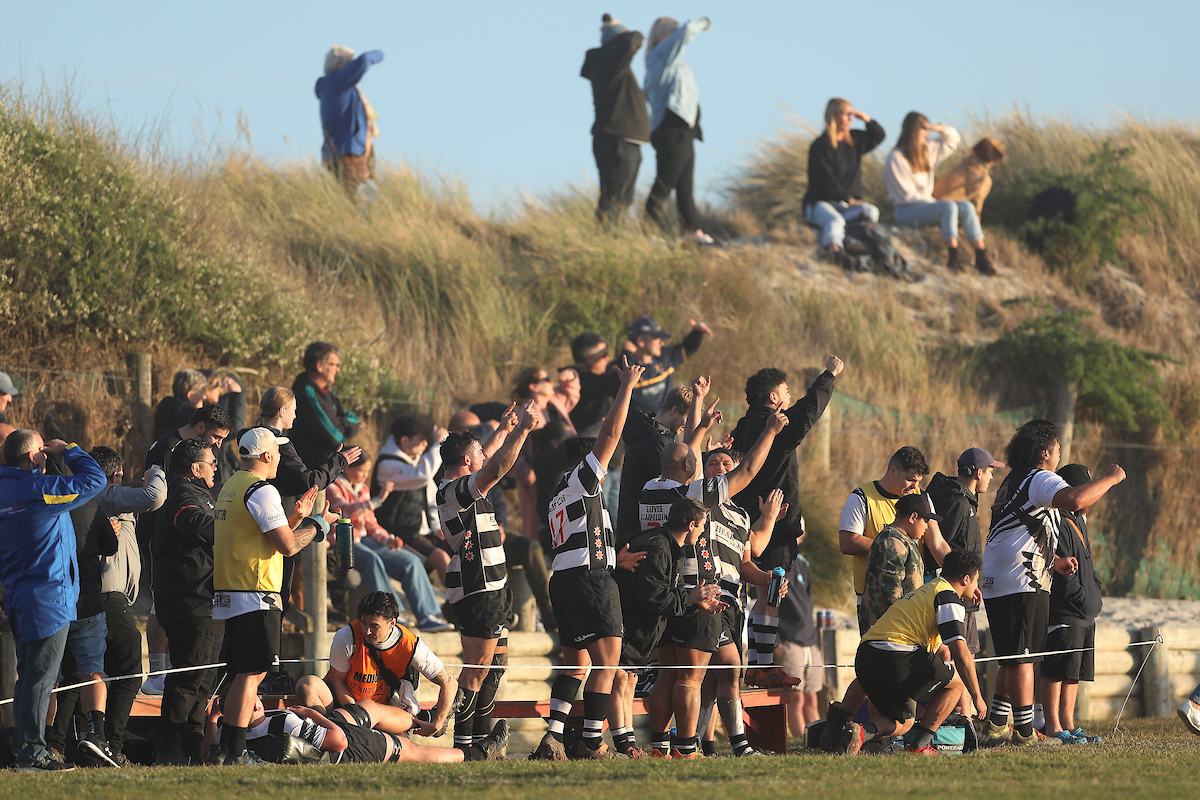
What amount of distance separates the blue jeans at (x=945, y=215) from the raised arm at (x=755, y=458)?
11032 mm

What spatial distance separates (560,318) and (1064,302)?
7.25 meters

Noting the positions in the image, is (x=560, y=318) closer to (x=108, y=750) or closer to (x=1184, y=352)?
(x=1184, y=352)

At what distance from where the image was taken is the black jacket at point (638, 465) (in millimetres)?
7824

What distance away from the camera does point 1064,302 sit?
18.1m

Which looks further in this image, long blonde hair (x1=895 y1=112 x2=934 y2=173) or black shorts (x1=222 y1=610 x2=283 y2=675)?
long blonde hair (x1=895 y1=112 x2=934 y2=173)

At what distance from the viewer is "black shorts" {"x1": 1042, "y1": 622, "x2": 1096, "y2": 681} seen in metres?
7.59

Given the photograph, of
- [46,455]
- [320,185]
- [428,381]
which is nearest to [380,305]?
[428,381]

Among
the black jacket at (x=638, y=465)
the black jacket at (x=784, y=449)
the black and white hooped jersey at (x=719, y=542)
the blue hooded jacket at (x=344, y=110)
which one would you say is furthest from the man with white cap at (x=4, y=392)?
the blue hooded jacket at (x=344, y=110)

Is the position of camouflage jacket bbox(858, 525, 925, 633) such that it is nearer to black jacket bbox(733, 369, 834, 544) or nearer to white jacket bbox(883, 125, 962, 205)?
black jacket bbox(733, 369, 834, 544)

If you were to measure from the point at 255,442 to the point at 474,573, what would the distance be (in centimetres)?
142

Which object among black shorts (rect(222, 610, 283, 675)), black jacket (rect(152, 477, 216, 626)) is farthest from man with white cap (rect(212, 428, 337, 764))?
black jacket (rect(152, 477, 216, 626))

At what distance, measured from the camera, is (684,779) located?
5680 mm

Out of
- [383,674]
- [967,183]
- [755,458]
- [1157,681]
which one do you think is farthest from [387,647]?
[967,183]

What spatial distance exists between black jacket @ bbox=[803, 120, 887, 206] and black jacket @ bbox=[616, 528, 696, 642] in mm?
10820
